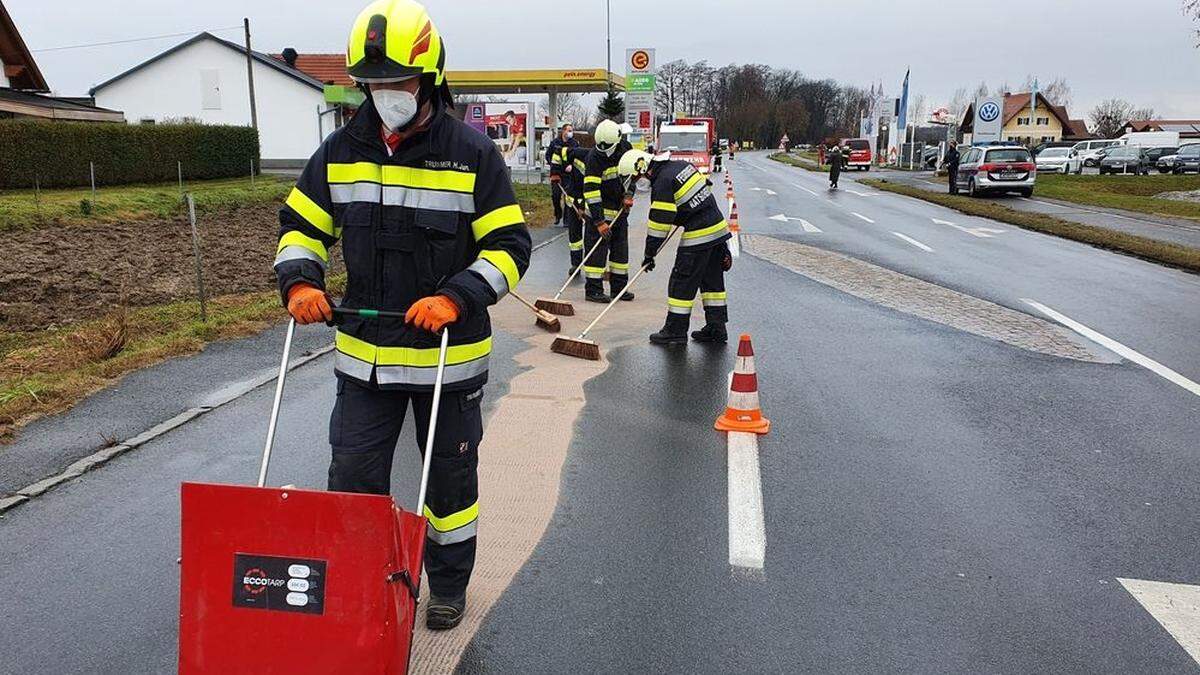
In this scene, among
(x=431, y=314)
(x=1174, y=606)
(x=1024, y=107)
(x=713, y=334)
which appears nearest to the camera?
(x=431, y=314)

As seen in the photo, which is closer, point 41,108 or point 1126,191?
point 41,108

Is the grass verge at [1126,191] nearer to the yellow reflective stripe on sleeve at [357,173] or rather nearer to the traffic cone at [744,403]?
the traffic cone at [744,403]

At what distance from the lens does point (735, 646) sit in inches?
129

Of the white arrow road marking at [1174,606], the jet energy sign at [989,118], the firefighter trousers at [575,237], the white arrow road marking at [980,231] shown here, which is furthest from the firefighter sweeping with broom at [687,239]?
the jet energy sign at [989,118]

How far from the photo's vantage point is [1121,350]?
8.11m

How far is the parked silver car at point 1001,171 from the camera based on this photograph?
29.4 meters

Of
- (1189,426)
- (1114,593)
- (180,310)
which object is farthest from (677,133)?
(1114,593)

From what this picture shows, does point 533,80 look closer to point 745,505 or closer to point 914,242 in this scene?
point 914,242

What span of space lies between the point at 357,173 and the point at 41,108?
27.3 meters

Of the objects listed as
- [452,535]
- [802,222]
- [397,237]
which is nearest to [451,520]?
[452,535]

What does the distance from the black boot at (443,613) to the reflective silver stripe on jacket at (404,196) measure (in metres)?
1.45

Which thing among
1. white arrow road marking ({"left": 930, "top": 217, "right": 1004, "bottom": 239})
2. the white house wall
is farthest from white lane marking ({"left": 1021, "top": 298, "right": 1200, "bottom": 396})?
the white house wall

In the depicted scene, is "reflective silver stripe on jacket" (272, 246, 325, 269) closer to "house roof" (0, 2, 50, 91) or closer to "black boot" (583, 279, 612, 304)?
"black boot" (583, 279, 612, 304)

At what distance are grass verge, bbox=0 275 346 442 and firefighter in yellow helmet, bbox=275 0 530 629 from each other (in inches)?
143
